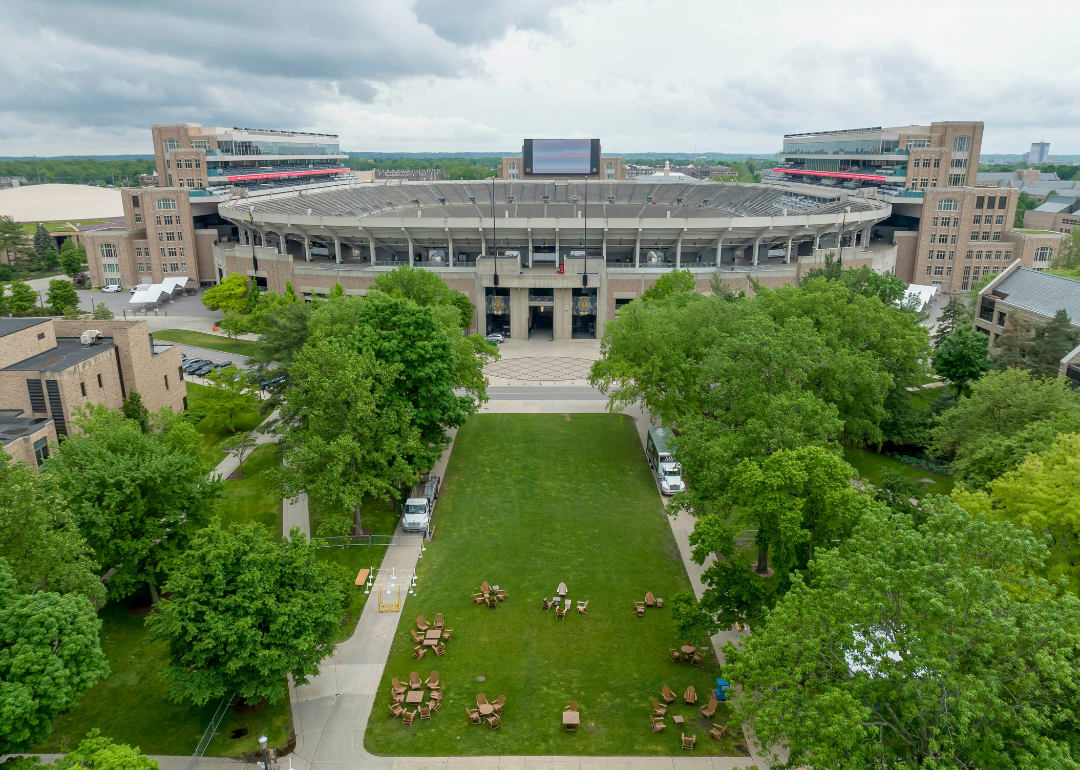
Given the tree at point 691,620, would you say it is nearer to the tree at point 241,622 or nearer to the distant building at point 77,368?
the tree at point 241,622

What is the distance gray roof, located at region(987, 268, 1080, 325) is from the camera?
43.1 m

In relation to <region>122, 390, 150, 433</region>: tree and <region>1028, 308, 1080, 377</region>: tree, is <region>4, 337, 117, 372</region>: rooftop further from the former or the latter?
<region>1028, 308, 1080, 377</region>: tree

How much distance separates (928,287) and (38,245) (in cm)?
12614

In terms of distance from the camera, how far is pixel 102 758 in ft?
46.7

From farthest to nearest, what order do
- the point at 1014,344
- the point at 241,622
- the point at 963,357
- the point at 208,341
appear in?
the point at 208,341, the point at 963,357, the point at 1014,344, the point at 241,622

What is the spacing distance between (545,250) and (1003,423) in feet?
178

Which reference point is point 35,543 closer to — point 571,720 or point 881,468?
point 571,720

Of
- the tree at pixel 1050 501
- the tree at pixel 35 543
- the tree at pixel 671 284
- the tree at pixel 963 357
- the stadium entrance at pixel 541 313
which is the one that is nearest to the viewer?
the tree at pixel 35 543

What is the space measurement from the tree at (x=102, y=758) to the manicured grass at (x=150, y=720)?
14.6ft

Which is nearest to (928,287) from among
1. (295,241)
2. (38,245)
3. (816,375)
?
(816,375)

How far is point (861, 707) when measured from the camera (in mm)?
12672

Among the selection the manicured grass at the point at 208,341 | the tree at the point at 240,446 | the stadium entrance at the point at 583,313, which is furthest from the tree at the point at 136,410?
the stadium entrance at the point at 583,313

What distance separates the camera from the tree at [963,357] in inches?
1654

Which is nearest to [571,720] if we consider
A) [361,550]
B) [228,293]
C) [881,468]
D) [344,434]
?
[361,550]
